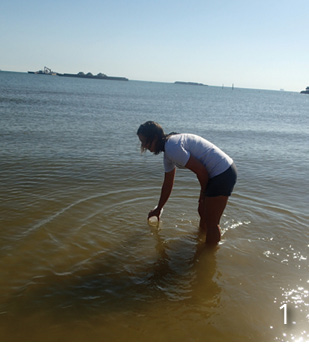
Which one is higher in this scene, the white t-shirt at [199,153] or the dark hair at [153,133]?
the dark hair at [153,133]

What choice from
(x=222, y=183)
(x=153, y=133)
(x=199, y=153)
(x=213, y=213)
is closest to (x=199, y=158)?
(x=199, y=153)

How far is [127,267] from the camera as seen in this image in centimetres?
431

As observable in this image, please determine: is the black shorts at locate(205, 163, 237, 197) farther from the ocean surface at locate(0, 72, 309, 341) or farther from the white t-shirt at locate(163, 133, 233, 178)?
the ocean surface at locate(0, 72, 309, 341)

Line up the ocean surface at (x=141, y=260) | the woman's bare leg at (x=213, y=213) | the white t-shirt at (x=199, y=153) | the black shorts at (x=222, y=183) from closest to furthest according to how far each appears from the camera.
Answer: the ocean surface at (x=141, y=260)
the white t-shirt at (x=199, y=153)
the black shorts at (x=222, y=183)
the woman's bare leg at (x=213, y=213)

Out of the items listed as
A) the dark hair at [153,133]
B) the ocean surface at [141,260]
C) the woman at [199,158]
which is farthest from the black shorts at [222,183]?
the ocean surface at [141,260]

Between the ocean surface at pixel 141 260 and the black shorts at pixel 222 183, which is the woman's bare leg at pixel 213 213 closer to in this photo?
the black shorts at pixel 222 183

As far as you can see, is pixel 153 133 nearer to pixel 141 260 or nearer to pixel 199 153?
pixel 199 153

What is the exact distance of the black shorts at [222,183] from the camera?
4141 millimetres

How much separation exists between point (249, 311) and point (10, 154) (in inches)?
Result: 357

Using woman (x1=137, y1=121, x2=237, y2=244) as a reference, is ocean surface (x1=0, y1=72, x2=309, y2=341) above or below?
below

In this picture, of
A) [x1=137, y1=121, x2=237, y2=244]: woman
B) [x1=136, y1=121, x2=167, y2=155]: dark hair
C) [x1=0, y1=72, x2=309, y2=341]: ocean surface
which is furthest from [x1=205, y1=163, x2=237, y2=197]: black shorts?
[x1=0, y1=72, x2=309, y2=341]: ocean surface

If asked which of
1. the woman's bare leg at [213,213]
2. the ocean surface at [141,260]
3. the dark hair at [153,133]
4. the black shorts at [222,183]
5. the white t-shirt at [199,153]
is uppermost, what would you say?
the dark hair at [153,133]

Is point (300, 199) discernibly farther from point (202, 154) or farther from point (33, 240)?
point (33, 240)

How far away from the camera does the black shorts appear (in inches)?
163
